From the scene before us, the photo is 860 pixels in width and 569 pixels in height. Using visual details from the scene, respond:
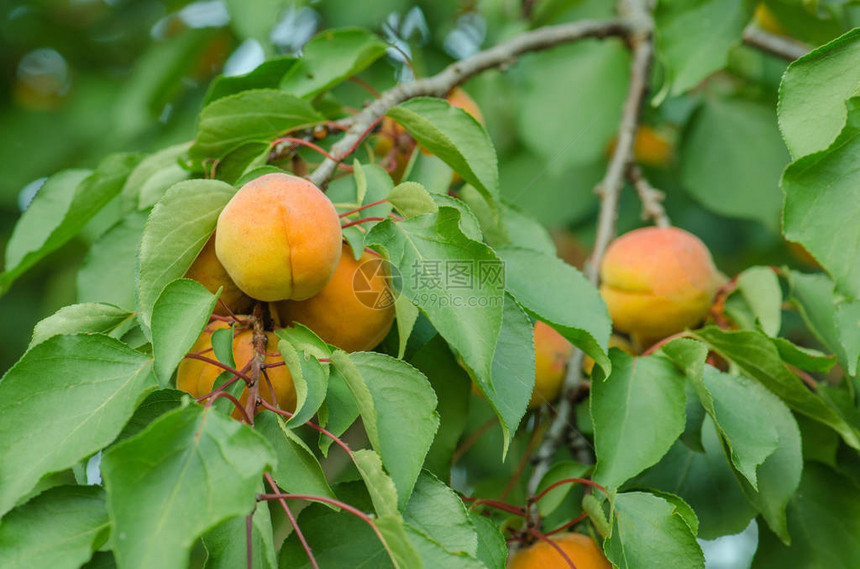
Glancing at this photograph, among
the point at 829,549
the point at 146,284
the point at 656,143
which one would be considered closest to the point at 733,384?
the point at 829,549

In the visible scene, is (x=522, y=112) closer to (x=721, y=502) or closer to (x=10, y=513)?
(x=721, y=502)

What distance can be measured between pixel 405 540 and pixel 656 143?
150 centimetres

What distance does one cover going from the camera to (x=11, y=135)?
6.09 ft

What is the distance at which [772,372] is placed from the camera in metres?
0.89

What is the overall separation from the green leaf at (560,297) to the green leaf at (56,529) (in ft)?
1.38

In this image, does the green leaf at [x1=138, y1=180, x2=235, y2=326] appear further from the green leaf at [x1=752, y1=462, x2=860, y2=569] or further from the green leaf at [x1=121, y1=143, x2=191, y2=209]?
the green leaf at [x1=752, y1=462, x2=860, y2=569]

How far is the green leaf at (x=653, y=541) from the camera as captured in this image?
0.73 m

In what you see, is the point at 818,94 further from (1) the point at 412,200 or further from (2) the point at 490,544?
(2) the point at 490,544

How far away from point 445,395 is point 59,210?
0.51 m

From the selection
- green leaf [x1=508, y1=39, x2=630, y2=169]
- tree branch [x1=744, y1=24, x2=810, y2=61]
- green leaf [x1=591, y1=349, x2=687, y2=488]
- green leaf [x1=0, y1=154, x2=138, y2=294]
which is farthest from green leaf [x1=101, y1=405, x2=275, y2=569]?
tree branch [x1=744, y1=24, x2=810, y2=61]

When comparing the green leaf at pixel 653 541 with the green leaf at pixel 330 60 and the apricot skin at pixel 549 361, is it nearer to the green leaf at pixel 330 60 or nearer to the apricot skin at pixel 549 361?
the apricot skin at pixel 549 361

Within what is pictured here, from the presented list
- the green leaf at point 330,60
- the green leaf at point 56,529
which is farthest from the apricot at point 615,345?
the green leaf at point 56,529

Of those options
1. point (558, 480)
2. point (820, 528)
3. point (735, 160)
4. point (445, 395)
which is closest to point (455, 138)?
point (445, 395)

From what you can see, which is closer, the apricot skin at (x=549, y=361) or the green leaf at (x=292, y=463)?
Answer: the green leaf at (x=292, y=463)
